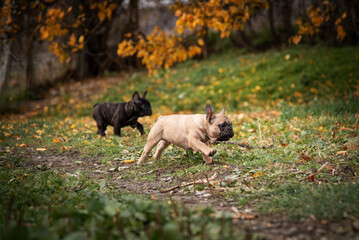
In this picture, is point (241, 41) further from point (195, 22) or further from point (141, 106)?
point (141, 106)

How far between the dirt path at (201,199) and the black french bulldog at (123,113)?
148 cm

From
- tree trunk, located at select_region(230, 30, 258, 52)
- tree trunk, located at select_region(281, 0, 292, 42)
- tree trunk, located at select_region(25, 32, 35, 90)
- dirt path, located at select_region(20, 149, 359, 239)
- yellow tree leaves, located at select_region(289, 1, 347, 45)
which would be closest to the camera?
dirt path, located at select_region(20, 149, 359, 239)

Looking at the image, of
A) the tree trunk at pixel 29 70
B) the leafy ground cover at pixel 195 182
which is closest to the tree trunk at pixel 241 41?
the leafy ground cover at pixel 195 182

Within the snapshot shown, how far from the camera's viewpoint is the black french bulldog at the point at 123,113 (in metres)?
7.73

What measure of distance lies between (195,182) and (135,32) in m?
9.81

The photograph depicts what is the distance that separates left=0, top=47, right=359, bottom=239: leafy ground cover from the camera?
9.08 ft

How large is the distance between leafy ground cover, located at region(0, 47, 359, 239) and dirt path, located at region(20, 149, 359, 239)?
0.01 metres

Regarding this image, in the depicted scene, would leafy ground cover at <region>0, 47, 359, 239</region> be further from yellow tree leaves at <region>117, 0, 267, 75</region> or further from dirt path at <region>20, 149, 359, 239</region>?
yellow tree leaves at <region>117, 0, 267, 75</region>

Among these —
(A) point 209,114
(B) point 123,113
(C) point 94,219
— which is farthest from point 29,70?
(C) point 94,219

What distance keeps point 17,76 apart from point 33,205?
54.1 ft

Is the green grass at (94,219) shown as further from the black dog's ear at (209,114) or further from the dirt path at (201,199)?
the black dog's ear at (209,114)

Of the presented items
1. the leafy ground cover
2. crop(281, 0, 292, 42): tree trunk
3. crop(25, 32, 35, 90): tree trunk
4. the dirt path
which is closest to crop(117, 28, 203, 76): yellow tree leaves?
the leafy ground cover

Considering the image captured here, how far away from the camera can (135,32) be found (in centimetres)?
1309

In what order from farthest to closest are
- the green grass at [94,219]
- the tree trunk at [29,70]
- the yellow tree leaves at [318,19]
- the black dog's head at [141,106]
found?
the tree trunk at [29,70]
the yellow tree leaves at [318,19]
the black dog's head at [141,106]
the green grass at [94,219]
